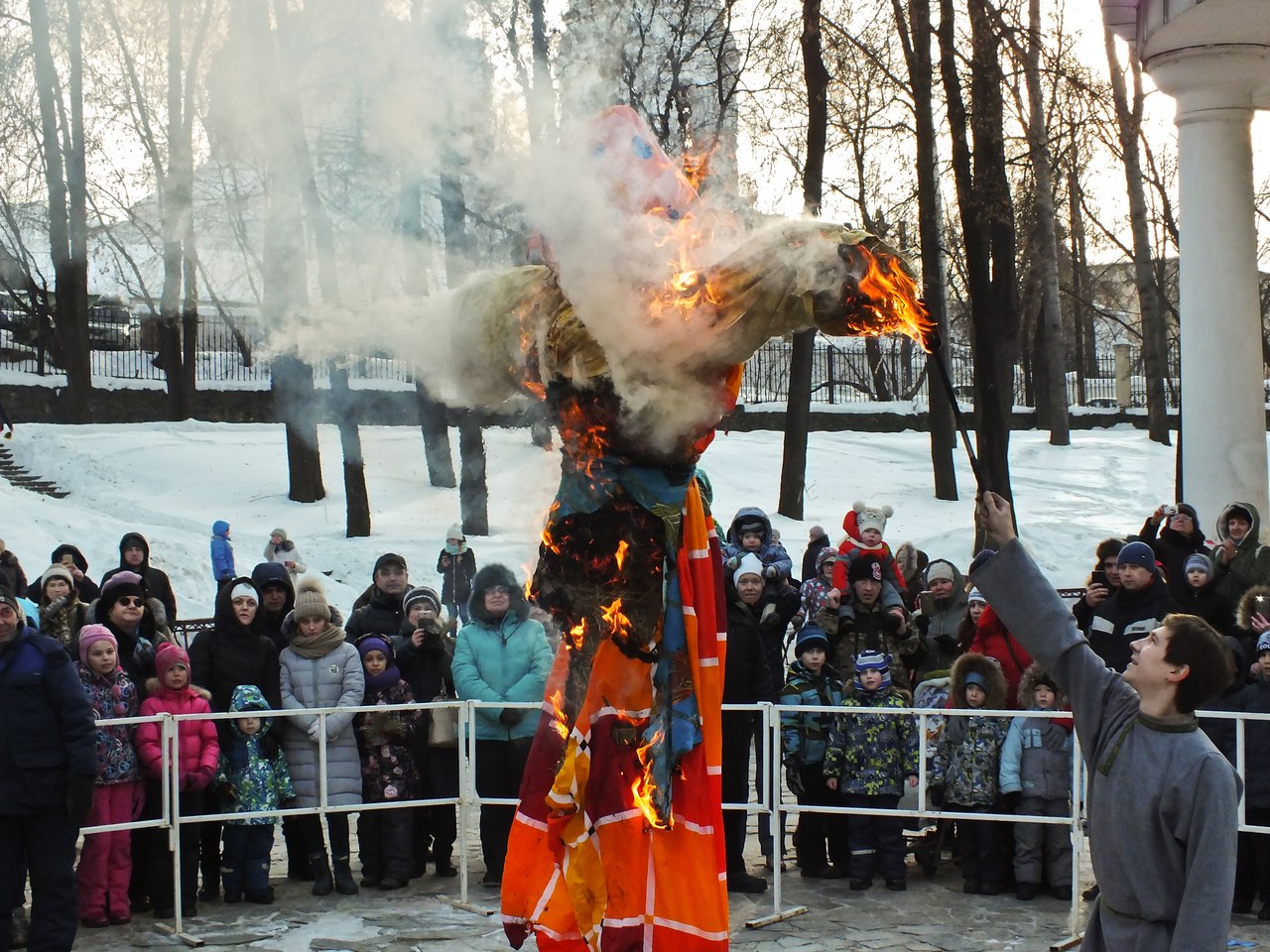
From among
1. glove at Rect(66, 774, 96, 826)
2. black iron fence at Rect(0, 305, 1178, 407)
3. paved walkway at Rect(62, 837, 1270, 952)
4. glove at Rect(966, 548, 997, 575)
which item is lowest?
paved walkway at Rect(62, 837, 1270, 952)

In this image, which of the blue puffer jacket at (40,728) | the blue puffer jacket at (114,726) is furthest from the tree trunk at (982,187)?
the blue puffer jacket at (40,728)

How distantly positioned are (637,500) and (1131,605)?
504 centimetres

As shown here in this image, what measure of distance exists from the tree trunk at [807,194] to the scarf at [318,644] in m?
10.9

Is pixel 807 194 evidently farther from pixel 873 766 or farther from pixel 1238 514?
pixel 873 766

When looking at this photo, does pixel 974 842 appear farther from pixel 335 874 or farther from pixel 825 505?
pixel 825 505

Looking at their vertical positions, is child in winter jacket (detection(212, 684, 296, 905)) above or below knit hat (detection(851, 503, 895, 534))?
below

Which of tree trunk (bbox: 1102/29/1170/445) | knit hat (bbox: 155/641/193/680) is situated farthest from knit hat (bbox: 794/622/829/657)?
tree trunk (bbox: 1102/29/1170/445)

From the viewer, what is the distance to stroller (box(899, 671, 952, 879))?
930 centimetres

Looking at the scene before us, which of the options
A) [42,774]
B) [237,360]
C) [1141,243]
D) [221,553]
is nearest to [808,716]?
[42,774]

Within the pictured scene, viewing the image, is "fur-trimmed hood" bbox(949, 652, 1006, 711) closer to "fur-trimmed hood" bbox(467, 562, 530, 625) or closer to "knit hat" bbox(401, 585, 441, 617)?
"fur-trimmed hood" bbox(467, 562, 530, 625)

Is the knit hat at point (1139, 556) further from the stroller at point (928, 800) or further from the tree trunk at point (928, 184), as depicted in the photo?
Result: the tree trunk at point (928, 184)

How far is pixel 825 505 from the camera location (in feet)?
88.8

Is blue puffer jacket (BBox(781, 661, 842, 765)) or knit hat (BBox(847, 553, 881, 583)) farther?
knit hat (BBox(847, 553, 881, 583))

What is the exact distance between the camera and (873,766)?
8945 mm
